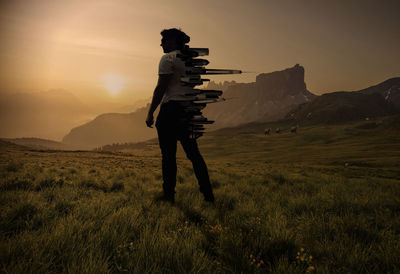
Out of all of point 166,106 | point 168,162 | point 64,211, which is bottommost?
point 64,211

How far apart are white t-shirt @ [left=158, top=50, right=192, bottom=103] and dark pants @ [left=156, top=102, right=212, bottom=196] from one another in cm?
17

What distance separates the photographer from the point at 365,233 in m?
2.62

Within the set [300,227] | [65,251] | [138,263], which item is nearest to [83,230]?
[65,251]

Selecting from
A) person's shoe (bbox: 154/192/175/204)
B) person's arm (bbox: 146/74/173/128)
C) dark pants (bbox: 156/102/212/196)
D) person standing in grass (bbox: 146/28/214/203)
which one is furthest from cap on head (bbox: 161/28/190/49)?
person's shoe (bbox: 154/192/175/204)

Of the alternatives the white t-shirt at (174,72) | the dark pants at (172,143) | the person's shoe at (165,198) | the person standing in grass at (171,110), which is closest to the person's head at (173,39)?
the person standing in grass at (171,110)

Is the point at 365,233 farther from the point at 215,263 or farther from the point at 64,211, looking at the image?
the point at 64,211

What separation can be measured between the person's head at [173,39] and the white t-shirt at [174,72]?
0.22m

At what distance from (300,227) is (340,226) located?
56cm

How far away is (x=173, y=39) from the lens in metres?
4.00

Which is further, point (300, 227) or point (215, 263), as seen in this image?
point (300, 227)

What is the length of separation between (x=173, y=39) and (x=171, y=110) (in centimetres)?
146

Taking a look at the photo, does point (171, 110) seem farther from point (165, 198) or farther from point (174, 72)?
point (165, 198)

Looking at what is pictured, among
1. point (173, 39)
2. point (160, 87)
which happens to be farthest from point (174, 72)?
point (173, 39)

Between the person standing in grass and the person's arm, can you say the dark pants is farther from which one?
the person's arm
